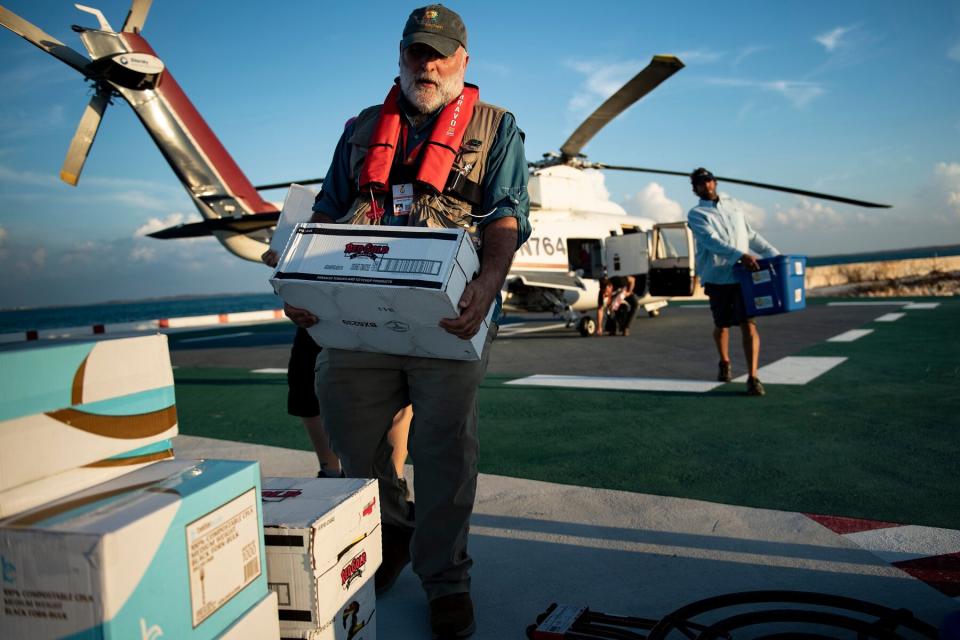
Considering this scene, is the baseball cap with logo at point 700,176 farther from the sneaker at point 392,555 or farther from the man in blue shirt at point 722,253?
the sneaker at point 392,555

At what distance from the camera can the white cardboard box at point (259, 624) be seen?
1297mm

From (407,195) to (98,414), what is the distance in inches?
54.0

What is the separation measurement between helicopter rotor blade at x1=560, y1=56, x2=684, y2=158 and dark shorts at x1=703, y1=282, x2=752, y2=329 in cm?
315

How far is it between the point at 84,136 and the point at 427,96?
899cm

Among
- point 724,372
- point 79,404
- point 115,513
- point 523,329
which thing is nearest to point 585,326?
point 523,329

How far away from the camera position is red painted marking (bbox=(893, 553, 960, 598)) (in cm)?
209

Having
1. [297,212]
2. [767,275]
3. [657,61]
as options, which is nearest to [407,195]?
[297,212]

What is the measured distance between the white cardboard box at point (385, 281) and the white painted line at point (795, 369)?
4.89 metres

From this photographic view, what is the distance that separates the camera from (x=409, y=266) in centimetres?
184

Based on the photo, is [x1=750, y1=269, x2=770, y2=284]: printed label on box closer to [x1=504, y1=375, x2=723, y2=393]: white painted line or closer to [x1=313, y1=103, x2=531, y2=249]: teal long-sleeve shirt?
[x1=504, y1=375, x2=723, y2=393]: white painted line

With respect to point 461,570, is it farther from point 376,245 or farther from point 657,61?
point 657,61

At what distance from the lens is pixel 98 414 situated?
1292 mm

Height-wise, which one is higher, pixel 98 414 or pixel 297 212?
pixel 297 212

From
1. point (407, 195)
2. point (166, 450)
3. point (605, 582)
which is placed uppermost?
point (407, 195)
